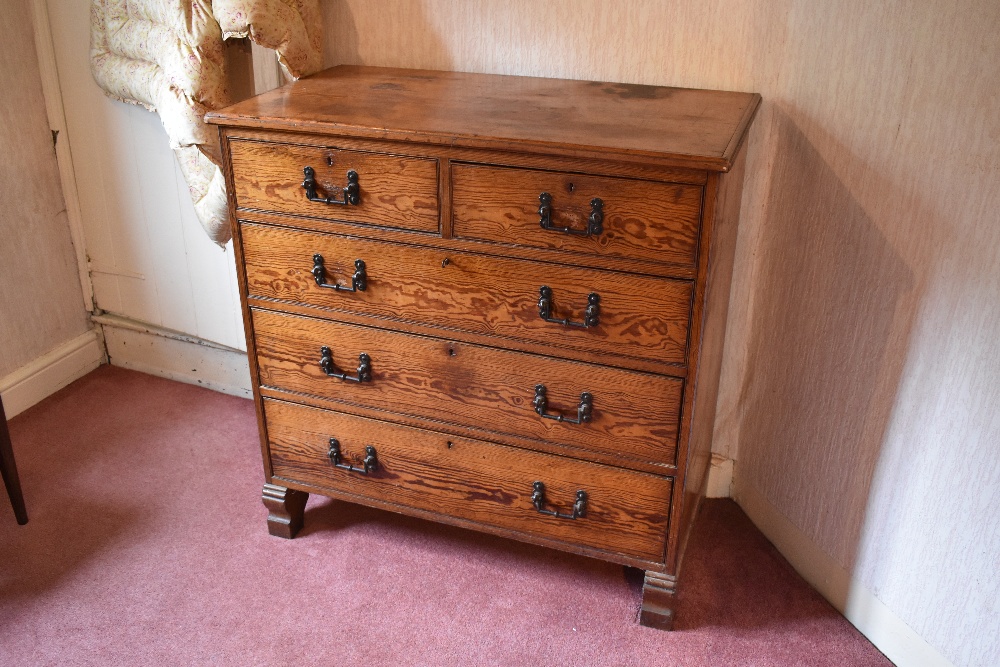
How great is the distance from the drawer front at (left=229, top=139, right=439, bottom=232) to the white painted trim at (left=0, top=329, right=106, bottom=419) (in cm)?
117

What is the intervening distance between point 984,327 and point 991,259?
4.5 inches

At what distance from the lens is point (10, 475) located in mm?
2039

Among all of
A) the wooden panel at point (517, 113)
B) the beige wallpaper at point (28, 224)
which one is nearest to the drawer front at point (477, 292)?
the wooden panel at point (517, 113)

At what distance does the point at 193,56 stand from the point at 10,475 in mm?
1031

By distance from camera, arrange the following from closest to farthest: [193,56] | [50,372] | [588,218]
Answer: [588,218], [193,56], [50,372]

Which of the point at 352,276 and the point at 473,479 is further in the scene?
the point at 473,479

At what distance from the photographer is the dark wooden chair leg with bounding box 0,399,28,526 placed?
200 cm

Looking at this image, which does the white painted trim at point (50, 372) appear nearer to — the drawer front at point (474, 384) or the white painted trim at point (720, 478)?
the drawer front at point (474, 384)

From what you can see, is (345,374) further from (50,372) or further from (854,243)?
(50,372)

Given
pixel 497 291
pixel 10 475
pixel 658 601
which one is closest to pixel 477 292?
pixel 497 291

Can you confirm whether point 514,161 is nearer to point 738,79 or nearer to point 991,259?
point 738,79

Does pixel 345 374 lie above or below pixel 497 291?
below

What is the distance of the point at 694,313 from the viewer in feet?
5.05

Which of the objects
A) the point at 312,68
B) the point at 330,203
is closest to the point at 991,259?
the point at 330,203
